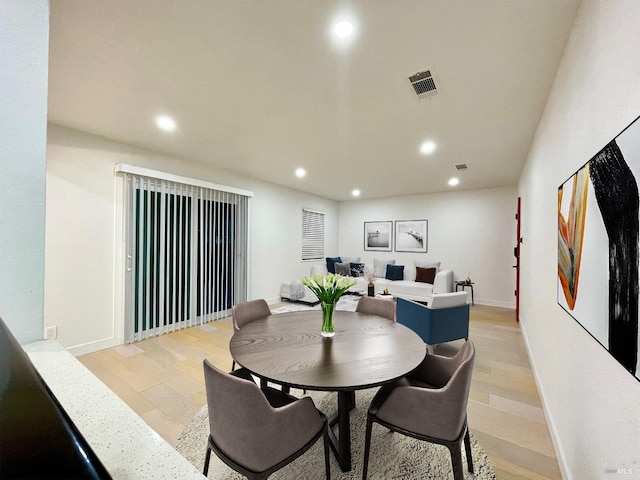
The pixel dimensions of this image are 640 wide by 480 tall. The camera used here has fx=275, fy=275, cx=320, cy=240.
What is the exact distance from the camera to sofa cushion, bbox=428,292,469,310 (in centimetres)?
297

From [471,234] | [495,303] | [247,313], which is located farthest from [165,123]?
[495,303]

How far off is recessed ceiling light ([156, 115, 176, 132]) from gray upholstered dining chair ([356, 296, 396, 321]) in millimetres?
2671

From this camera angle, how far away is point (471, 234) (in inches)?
236

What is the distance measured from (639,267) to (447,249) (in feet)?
18.9

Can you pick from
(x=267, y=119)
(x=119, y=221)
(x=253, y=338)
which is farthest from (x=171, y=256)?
(x=253, y=338)

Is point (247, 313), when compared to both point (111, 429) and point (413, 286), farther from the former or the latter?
point (413, 286)

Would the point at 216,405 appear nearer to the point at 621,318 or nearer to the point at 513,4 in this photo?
the point at 621,318

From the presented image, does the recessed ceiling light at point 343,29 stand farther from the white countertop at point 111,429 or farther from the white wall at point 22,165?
the white countertop at point 111,429

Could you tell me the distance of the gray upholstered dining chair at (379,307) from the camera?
2439 mm

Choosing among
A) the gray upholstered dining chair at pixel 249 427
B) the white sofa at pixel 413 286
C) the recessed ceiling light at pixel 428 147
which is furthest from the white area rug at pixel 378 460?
the white sofa at pixel 413 286

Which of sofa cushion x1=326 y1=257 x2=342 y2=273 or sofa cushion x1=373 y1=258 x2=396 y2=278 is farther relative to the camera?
sofa cushion x1=326 y1=257 x2=342 y2=273

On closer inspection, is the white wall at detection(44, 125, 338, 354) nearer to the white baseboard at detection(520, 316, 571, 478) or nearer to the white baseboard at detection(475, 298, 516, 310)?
the white baseboard at detection(520, 316, 571, 478)

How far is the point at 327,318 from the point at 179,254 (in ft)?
9.73

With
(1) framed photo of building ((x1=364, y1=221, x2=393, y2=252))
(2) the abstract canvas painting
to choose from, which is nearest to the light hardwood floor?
(2) the abstract canvas painting
